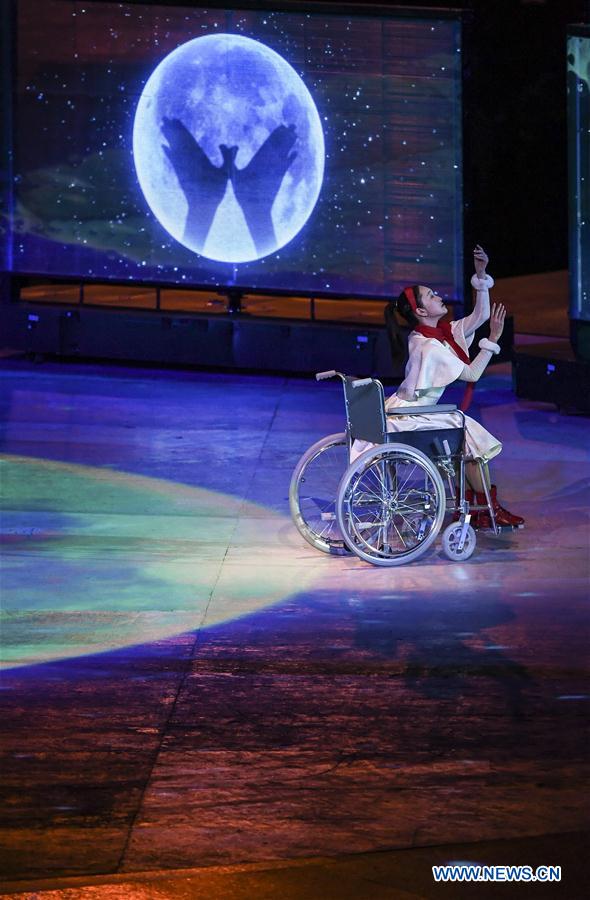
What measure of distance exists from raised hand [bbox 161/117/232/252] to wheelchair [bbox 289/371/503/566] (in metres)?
6.91

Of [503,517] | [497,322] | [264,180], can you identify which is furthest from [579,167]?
[503,517]

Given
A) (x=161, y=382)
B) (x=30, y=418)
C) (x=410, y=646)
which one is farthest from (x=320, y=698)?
(x=161, y=382)

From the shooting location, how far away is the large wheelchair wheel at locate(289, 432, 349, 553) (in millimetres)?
9438

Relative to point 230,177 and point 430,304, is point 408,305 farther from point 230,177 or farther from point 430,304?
point 230,177

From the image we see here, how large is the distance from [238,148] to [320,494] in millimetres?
5943

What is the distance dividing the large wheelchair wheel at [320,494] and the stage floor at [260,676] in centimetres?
14

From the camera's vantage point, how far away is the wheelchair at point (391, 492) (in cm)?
909

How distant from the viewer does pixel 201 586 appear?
8789 mm

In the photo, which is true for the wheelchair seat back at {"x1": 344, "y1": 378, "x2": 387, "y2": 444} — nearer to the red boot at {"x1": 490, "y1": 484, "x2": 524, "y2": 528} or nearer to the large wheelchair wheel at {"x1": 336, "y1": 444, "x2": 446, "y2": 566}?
the large wheelchair wheel at {"x1": 336, "y1": 444, "x2": 446, "y2": 566}

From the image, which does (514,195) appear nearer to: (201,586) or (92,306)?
(92,306)

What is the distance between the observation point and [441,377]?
968 cm

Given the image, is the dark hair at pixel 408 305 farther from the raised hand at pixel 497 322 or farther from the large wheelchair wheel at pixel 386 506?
the large wheelchair wheel at pixel 386 506

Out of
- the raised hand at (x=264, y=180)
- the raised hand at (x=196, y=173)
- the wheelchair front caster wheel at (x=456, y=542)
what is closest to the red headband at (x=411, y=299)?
the wheelchair front caster wheel at (x=456, y=542)

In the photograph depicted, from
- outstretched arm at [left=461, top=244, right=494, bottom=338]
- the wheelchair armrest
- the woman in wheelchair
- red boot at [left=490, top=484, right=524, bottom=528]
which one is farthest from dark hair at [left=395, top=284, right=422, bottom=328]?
red boot at [left=490, top=484, right=524, bottom=528]
